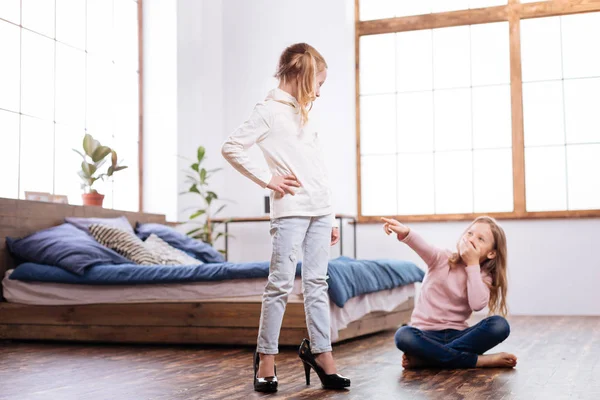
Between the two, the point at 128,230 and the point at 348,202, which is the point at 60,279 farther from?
the point at 348,202

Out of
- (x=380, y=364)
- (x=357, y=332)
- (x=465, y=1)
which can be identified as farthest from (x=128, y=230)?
(x=465, y=1)

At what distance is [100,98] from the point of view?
19.2 feet

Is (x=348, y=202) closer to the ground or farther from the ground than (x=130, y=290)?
farther from the ground

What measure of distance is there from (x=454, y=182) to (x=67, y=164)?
10.2 feet

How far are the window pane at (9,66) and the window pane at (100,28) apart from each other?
87 centimetres

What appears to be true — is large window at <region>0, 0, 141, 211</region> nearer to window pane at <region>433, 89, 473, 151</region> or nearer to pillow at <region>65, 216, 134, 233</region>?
pillow at <region>65, 216, 134, 233</region>

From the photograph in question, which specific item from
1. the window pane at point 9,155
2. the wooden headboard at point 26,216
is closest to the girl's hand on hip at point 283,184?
the wooden headboard at point 26,216

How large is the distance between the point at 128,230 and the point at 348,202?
234cm

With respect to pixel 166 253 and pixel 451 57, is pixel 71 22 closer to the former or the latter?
pixel 166 253

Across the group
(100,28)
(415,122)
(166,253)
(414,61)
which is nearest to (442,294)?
(166,253)

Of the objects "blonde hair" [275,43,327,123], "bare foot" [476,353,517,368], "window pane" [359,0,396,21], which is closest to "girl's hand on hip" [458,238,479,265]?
"bare foot" [476,353,517,368]

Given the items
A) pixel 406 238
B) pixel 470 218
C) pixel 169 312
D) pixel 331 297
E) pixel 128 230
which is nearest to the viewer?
pixel 406 238

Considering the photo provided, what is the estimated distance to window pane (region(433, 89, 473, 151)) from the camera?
20.6 ft

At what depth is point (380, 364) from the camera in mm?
2980
